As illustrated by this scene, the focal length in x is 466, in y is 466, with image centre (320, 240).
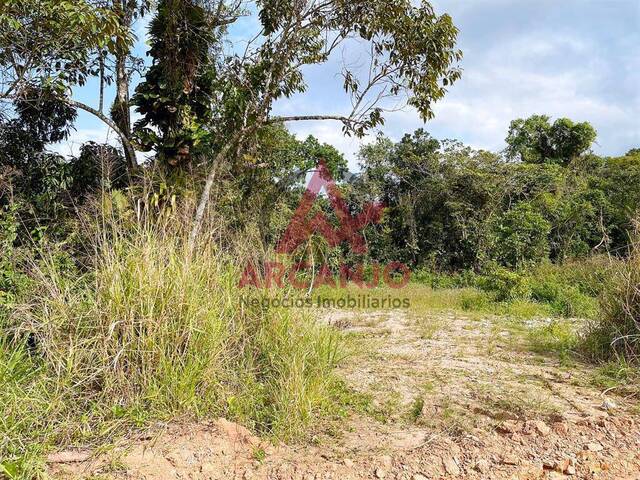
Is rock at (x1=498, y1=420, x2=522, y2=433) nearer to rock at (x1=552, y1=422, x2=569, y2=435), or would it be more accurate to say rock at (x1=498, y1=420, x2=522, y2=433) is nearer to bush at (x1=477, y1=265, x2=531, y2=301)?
rock at (x1=552, y1=422, x2=569, y2=435)

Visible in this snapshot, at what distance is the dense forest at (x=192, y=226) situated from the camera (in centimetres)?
256

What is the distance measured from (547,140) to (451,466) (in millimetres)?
15899

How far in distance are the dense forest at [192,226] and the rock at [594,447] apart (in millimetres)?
1456

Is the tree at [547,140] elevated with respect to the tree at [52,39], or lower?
elevated

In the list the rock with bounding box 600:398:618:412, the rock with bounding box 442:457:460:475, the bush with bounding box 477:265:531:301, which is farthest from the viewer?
the bush with bounding box 477:265:531:301

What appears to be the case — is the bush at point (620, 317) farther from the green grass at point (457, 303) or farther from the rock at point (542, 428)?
the green grass at point (457, 303)

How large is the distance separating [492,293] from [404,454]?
6.63 m

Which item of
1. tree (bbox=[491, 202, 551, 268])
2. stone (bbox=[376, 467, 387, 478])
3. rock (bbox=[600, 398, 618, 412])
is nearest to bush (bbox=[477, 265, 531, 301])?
tree (bbox=[491, 202, 551, 268])

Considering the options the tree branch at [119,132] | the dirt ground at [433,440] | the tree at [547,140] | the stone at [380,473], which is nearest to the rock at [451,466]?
the dirt ground at [433,440]

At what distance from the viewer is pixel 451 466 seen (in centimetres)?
233

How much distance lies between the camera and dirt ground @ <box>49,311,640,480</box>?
7.35 ft

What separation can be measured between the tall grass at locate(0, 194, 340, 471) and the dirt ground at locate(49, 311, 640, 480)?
17 cm

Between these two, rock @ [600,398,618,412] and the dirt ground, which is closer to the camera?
the dirt ground

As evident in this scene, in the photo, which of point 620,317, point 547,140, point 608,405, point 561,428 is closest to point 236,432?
point 561,428
